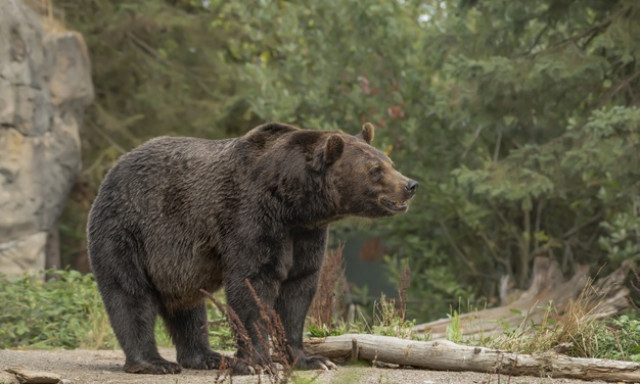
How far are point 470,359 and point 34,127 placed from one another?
9.57 m

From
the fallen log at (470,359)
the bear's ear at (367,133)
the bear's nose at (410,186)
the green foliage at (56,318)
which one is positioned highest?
the bear's ear at (367,133)

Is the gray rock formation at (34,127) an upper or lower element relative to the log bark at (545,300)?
upper

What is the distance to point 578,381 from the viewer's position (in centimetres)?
610

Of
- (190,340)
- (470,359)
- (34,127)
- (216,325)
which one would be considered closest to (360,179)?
(470,359)

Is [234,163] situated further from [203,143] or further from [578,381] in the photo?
[578,381]

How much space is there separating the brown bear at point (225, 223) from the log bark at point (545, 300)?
7.33 feet

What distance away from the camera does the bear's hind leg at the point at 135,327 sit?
691 cm

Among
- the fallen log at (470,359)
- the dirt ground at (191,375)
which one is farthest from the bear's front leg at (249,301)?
the fallen log at (470,359)

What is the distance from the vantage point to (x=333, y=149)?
6.38 meters

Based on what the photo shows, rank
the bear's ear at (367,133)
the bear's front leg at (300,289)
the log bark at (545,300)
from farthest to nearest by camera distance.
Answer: the log bark at (545,300) → the bear's ear at (367,133) → the bear's front leg at (300,289)

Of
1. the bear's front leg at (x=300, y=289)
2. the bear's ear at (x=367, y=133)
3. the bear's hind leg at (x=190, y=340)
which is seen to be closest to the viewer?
the bear's front leg at (x=300, y=289)

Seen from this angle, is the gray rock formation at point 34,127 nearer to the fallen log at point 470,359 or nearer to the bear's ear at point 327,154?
the fallen log at point 470,359

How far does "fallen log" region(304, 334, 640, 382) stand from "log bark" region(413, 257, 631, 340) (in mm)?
1712

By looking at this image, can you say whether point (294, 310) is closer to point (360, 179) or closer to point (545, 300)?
point (360, 179)
